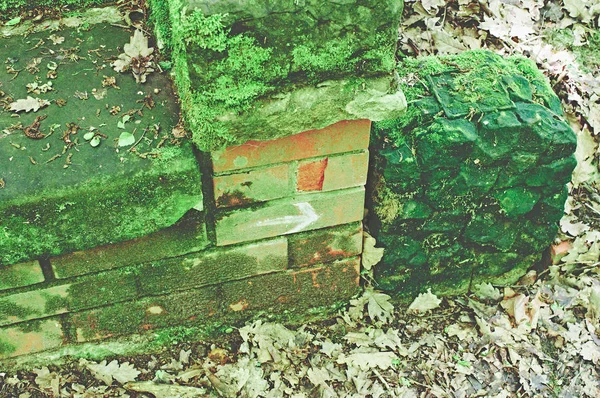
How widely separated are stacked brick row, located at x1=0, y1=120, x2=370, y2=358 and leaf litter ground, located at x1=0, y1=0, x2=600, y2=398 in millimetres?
→ 146

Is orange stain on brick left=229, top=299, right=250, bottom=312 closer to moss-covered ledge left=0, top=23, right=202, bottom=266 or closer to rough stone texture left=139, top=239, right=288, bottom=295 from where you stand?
rough stone texture left=139, top=239, right=288, bottom=295

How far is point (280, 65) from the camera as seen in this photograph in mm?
1484

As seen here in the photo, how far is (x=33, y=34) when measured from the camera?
195cm

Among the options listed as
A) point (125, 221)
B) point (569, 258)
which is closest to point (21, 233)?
point (125, 221)

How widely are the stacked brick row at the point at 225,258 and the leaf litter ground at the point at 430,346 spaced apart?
0.15 meters

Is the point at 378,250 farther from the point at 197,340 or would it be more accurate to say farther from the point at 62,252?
the point at 62,252

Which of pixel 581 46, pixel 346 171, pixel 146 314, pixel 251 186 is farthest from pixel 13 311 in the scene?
pixel 581 46

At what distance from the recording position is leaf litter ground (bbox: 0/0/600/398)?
81.8 inches

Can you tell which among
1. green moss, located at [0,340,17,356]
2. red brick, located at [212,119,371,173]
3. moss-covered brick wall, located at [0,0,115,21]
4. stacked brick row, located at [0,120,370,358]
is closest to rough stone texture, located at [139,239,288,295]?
stacked brick row, located at [0,120,370,358]

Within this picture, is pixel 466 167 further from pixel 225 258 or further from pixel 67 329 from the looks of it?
pixel 67 329

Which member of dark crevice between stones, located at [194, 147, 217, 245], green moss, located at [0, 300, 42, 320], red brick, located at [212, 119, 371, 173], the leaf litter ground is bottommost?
the leaf litter ground

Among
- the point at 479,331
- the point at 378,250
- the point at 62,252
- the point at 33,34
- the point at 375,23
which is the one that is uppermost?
the point at 375,23

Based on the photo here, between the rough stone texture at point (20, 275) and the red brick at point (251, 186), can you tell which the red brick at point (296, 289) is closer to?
the red brick at point (251, 186)

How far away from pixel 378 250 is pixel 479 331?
57 centimetres
